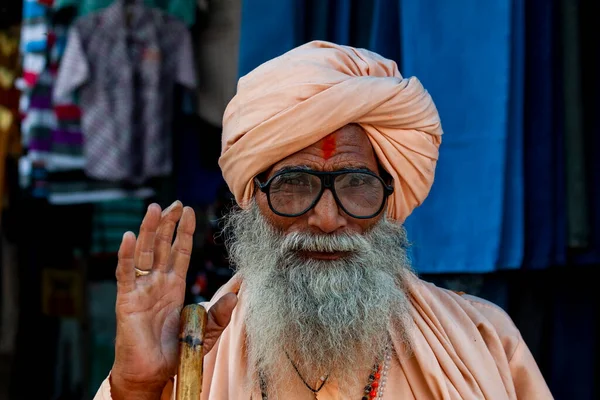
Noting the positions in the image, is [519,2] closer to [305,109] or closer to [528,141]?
[528,141]

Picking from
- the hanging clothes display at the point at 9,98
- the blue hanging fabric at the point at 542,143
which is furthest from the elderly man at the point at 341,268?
the hanging clothes display at the point at 9,98

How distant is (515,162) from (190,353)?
141 cm

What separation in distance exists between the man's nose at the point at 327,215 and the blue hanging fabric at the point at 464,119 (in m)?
0.65

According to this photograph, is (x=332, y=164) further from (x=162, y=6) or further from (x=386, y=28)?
(x=162, y=6)

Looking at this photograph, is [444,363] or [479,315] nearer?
[444,363]

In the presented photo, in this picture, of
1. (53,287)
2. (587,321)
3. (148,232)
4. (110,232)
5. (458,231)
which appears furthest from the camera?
(53,287)

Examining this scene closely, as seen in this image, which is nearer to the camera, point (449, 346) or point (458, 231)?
point (449, 346)

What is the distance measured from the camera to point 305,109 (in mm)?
2324

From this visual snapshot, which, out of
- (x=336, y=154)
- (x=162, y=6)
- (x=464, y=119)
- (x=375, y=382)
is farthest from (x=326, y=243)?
(x=162, y=6)

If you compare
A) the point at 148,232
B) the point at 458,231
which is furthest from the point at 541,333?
the point at 148,232

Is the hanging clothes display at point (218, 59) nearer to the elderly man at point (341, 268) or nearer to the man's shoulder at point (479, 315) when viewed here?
the elderly man at point (341, 268)

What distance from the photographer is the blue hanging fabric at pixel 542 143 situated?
289 centimetres

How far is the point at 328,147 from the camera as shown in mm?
2393

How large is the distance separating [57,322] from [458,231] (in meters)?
2.51
